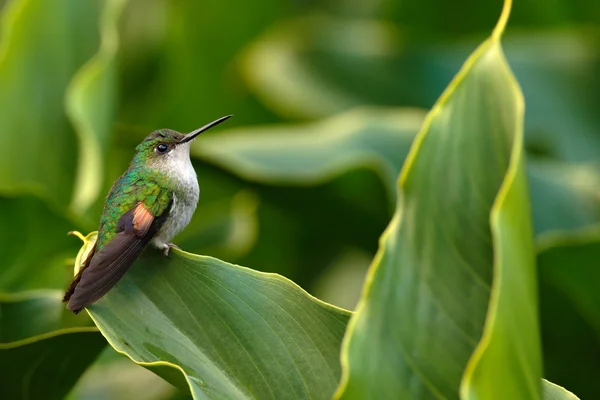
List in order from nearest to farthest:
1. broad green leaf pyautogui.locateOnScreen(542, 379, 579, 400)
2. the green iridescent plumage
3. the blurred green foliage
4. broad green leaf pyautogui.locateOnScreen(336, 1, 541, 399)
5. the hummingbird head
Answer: broad green leaf pyautogui.locateOnScreen(336, 1, 541, 399) < broad green leaf pyautogui.locateOnScreen(542, 379, 579, 400) < the green iridescent plumage < the hummingbird head < the blurred green foliage

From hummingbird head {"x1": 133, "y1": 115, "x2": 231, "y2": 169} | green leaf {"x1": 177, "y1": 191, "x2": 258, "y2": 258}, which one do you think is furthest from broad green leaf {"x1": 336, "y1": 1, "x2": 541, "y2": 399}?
green leaf {"x1": 177, "y1": 191, "x2": 258, "y2": 258}

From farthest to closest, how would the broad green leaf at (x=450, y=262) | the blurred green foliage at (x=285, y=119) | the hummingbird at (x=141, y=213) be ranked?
the blurred green foliage at (x=285, y=119), the hummingbird at (x=141, y=213), the broad green leaf at (x=450, y=262)

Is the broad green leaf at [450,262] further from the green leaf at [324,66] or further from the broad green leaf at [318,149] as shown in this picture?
the green leaf at [324,66]

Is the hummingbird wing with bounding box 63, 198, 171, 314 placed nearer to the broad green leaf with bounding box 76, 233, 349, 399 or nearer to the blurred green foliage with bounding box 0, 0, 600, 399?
the broad green leaf with bounding box 76, 233, 349, 399

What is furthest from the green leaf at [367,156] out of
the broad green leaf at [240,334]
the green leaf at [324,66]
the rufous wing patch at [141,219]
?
the broad green leaf at [240,334]

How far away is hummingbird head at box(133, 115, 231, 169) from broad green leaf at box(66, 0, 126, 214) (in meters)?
0.69

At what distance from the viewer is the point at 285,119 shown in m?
3.48

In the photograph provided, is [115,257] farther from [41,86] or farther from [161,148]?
[41,86]

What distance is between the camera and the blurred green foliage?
2.16m

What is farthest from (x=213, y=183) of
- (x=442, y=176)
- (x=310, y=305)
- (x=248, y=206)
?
(x=442, y=176)

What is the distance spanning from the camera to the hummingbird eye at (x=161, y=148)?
1.57 metres

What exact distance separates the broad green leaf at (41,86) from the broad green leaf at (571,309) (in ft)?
4.25

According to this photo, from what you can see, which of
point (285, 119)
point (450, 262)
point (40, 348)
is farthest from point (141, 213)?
point (285, 119)

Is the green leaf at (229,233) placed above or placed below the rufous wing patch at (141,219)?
below
